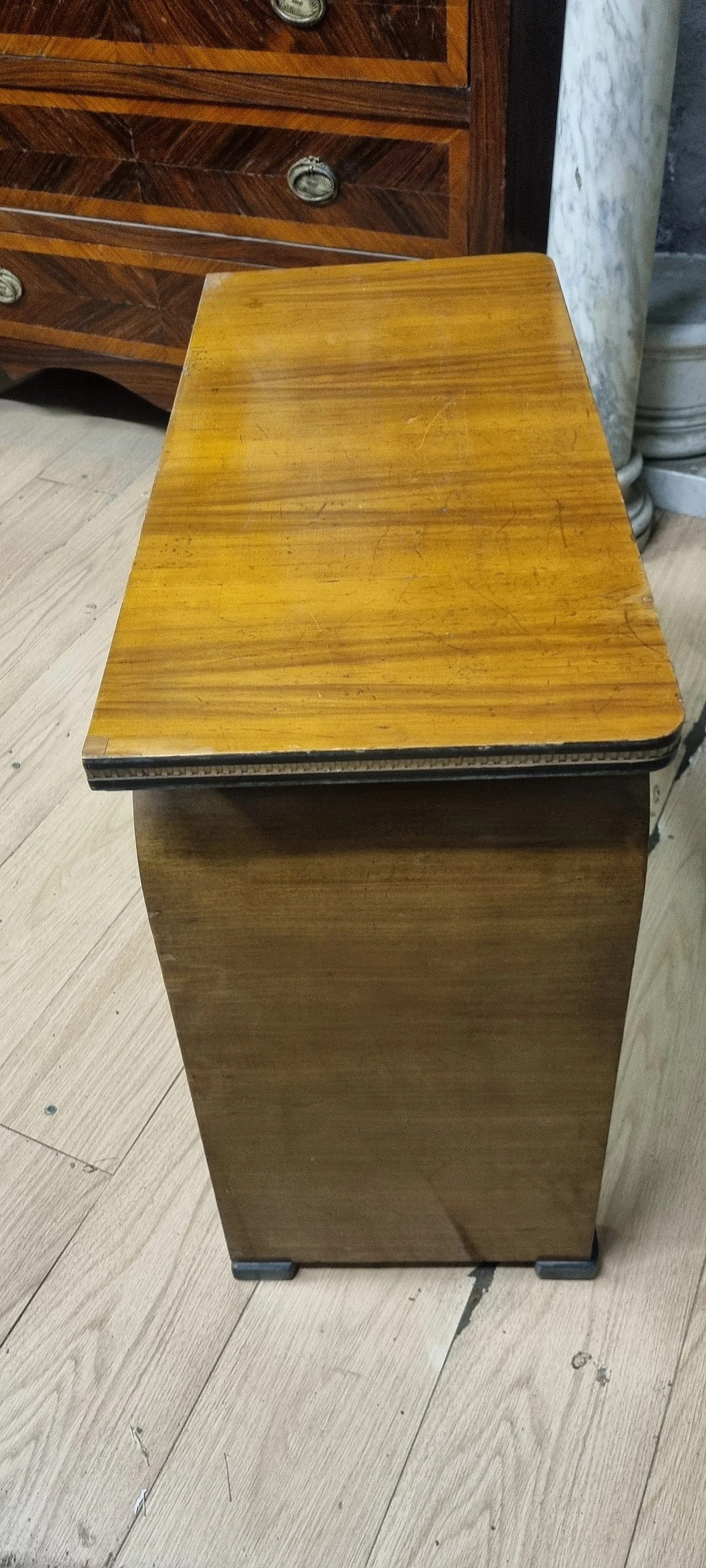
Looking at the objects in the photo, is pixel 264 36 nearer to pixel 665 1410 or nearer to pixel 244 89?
pixel 244 89

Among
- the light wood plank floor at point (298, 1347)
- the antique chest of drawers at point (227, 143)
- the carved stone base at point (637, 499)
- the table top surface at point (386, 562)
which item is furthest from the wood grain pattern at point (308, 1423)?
the antique chest of drawers at point (227, 143)

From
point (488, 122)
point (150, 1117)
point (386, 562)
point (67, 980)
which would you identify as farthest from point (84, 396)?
point (386, 562)

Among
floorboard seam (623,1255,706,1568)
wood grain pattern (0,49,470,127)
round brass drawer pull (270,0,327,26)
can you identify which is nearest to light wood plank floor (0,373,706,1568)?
floorboard seam (623,1255,706,1568)

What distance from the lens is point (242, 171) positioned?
1.43 m

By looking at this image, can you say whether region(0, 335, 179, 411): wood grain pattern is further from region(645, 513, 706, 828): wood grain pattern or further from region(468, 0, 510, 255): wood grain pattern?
region(645, 513, 706, 828): wood grain pattern

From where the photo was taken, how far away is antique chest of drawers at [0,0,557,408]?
1264mm

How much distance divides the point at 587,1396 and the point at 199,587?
0.62 m

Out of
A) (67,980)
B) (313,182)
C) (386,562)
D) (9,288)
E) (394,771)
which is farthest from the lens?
(9,288)

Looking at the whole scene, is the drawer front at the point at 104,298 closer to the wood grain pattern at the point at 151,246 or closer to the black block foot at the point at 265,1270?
the wood grain pattern at the point at 151,246

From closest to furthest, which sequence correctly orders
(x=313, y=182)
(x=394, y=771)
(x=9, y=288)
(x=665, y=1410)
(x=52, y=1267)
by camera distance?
(x=394, y=771) < (x=665, y=1410) < (x=52, y=1267) < (x=313, y=182) < (x=9, y=288)

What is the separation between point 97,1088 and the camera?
1.04 meters

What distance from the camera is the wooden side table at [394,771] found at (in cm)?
59

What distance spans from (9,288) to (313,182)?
560mm

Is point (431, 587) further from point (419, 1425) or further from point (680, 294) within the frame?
point (680, 294)
